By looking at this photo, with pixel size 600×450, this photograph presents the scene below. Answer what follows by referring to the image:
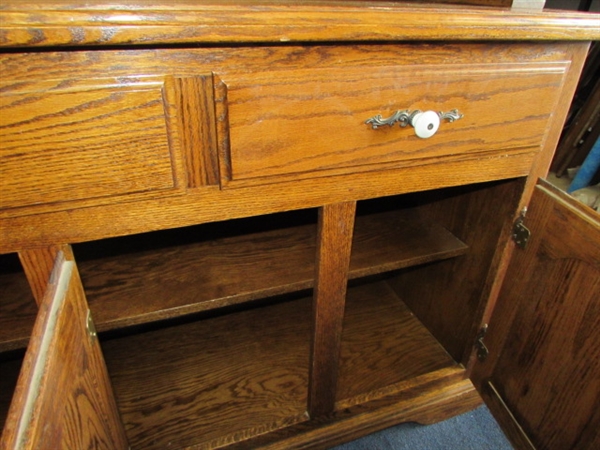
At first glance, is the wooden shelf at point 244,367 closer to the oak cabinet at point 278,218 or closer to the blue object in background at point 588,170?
the oak cabinet at point 278,218

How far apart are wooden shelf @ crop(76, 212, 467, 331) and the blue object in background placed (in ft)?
1.25

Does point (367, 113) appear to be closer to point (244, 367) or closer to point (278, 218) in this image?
point (278, 218)

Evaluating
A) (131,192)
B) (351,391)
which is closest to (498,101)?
(131,192)

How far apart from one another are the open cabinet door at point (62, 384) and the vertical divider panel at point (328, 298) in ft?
1.01

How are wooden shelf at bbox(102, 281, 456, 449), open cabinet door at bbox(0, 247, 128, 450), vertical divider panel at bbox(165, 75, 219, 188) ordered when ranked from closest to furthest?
1. open cabinet door at bbox(0, 247, 128, 450)
2. vertical divider panel at bbox(165, 75, 219, 188)
3. wooden shelf at bbox(102, 281, 456, 449)

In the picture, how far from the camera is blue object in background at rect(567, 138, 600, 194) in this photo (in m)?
0.95

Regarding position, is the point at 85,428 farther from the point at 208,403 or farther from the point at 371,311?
the point at 371,311

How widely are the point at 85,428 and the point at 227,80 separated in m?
0.38

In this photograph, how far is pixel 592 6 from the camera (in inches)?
42.2

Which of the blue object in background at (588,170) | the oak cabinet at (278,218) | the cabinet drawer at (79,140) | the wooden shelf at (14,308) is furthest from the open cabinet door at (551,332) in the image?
the wooden shelf at (14,308)

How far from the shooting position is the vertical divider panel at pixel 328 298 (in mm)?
588

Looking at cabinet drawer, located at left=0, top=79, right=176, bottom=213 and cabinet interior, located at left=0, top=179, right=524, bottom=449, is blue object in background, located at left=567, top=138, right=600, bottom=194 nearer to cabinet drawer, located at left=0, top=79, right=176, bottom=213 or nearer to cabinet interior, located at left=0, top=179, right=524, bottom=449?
cabinet interior, located at left=0, top=179, right=524, bottom=449

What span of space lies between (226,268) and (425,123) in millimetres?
374

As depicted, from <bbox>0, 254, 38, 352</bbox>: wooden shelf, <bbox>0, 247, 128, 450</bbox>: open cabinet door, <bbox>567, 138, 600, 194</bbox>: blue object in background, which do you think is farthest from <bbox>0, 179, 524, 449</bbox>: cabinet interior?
<bbox>567, 138, 600, 194</bbox>: blue object in background
